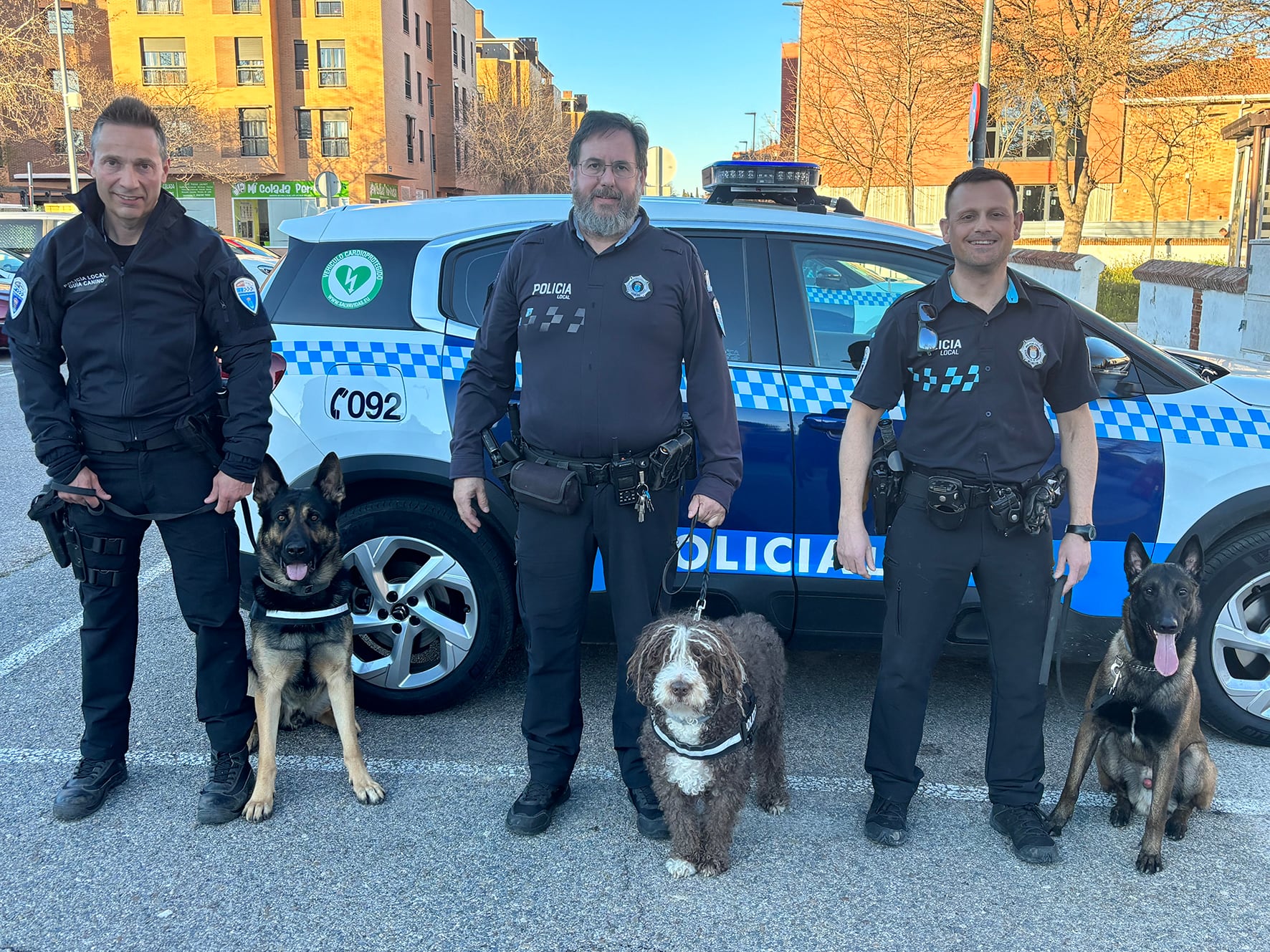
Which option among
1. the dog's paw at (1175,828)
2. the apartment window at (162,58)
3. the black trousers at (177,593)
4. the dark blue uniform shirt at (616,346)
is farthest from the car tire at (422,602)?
the apartment window at (162,58)

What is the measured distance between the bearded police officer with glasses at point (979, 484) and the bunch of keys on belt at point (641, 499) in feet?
2.01

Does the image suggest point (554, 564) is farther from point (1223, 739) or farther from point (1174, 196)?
point (1174, 196)

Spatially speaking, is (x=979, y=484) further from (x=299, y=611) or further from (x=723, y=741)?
(x=299, y=611)

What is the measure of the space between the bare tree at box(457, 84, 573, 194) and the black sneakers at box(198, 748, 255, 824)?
2034 inches

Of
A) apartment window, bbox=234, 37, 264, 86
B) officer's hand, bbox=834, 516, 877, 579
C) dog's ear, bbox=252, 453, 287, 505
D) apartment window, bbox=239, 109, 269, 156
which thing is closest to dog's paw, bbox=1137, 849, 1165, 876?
officer's hand, bbox=834, 516, 877, 579

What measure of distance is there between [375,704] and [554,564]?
1.24 meters

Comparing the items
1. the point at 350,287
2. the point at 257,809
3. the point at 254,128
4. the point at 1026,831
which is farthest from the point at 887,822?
the point at 254,128

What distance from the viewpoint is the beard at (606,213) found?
3037 mm

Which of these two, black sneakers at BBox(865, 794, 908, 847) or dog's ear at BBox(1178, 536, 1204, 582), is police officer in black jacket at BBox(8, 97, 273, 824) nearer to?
black sneakers at BBox(865, 794, 908, 847)

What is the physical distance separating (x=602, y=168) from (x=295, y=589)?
1.68 m

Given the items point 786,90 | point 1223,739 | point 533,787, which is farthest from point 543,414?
point 786,90

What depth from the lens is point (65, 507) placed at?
3256mm

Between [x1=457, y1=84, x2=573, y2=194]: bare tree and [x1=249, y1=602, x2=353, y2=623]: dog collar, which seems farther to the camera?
[x1=457, y1=84, x2=573, y2=194]: bare tree

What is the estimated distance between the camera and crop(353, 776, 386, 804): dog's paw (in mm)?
3408
